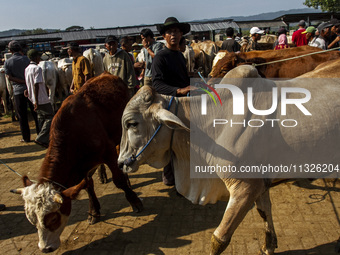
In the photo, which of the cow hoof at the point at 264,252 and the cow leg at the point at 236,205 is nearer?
the cow leg at the point at 236,205

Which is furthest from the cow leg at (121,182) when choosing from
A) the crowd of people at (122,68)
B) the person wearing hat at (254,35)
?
the person wearing hat at (254,35)

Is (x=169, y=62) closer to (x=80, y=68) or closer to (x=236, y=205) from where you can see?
(x=236, y=205)

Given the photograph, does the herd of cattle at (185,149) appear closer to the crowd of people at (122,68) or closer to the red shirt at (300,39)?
the crowd of people at (122,68)

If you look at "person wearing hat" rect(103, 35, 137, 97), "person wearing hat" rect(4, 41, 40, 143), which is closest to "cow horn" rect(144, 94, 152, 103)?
"person wearing hat" rect(103, 35, 137, 97)

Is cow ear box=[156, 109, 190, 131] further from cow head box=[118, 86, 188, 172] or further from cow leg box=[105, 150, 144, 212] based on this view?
cow leg box=[105, 150, 144, 212]

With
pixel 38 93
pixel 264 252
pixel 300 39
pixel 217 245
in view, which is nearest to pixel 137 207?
pixel 264 252

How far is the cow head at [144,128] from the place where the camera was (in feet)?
8.59

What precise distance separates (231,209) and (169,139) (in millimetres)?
754

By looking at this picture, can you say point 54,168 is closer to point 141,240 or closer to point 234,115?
point 141,240

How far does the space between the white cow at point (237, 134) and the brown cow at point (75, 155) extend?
1.03 metres

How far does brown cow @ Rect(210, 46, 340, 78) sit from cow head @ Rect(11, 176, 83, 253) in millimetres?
→ 3534

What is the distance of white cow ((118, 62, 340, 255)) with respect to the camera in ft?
8.15

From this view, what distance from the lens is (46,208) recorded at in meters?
3.14

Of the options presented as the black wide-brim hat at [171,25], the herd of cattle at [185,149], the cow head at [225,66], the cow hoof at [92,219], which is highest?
the black wide-brim hat at [171,25]
